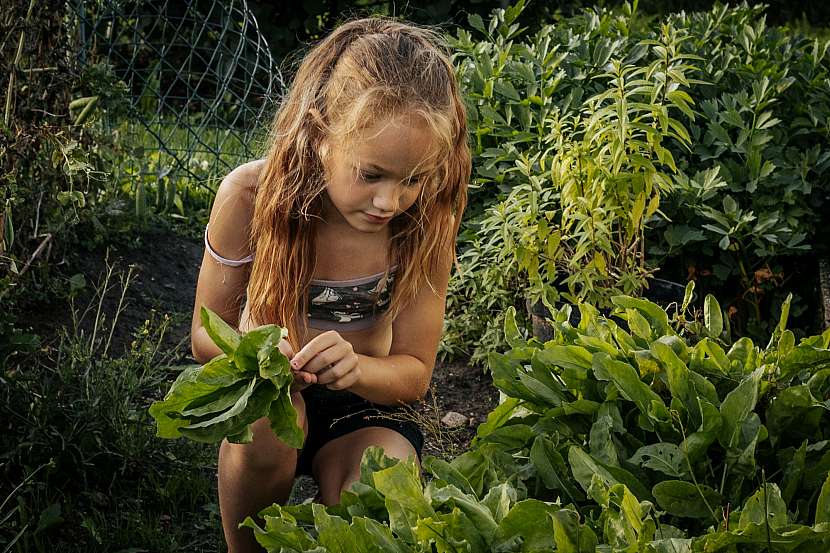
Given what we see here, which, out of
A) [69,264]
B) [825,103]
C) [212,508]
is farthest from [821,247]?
[69,264]

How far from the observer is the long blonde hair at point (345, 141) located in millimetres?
2088

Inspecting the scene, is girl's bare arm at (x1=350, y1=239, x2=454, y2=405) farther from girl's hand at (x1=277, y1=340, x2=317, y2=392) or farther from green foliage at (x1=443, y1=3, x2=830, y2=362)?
green foliage at (x1=443, y1=3, x2=830, y2=362)

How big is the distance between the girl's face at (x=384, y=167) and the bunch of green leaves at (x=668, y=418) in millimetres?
386

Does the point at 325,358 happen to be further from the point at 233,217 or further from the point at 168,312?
the point at 168,312

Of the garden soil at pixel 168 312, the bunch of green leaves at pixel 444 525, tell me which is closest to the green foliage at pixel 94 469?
the garden soil at pixel 168 312

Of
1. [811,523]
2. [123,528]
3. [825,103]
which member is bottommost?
[123,528]

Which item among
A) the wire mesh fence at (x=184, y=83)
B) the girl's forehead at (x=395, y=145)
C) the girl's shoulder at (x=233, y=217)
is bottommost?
the wire mesh fence at (x=184, y=83)

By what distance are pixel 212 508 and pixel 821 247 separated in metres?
2.52

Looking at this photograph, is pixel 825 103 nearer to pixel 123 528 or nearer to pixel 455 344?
pixel 455 344

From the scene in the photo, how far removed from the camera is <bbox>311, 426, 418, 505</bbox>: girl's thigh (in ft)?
7.47

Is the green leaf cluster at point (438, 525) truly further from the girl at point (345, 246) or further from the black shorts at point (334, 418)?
the black shorts at point (334, 418)

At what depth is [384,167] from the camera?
201cm

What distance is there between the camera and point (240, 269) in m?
2.34

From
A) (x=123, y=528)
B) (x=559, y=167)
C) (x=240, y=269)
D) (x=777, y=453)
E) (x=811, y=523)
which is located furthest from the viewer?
(x=559, y=167)
